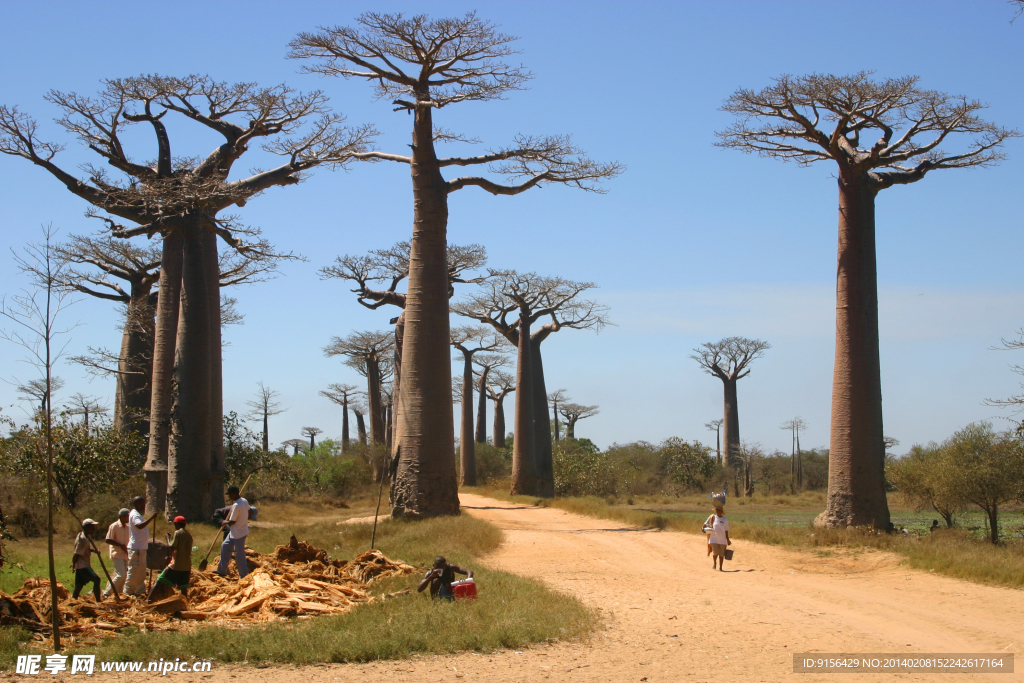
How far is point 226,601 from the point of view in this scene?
22.9 feet

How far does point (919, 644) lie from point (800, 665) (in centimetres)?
126

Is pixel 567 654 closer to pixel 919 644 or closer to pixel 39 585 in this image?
pixel 919 644

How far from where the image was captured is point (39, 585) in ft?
22.6

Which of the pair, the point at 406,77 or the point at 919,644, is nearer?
the point at 919,644

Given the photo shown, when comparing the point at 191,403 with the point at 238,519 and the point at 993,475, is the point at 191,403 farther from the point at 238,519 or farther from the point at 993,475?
the point at 993,475

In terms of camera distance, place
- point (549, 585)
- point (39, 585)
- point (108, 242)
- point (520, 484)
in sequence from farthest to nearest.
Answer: point (520, 484)
point (108, 242)
point (549, 585)
point (39, 585)

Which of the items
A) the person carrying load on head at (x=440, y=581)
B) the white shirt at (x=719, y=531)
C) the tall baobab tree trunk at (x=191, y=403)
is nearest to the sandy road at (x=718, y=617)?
the white shirt at (x=719, y=531)

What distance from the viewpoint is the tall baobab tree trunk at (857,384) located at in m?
11.4

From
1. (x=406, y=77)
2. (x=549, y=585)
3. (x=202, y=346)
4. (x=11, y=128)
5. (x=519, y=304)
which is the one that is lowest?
(x=549, y=585)

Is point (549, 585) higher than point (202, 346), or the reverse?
point (202, 346)

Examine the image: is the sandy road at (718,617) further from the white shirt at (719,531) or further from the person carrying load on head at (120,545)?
the person carrying load on head at (120,545)

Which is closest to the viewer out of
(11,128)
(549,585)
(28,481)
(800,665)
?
(800,665)

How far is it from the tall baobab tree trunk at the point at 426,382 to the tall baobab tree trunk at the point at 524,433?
28.1ft

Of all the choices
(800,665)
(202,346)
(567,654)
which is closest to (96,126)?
(202,346)
